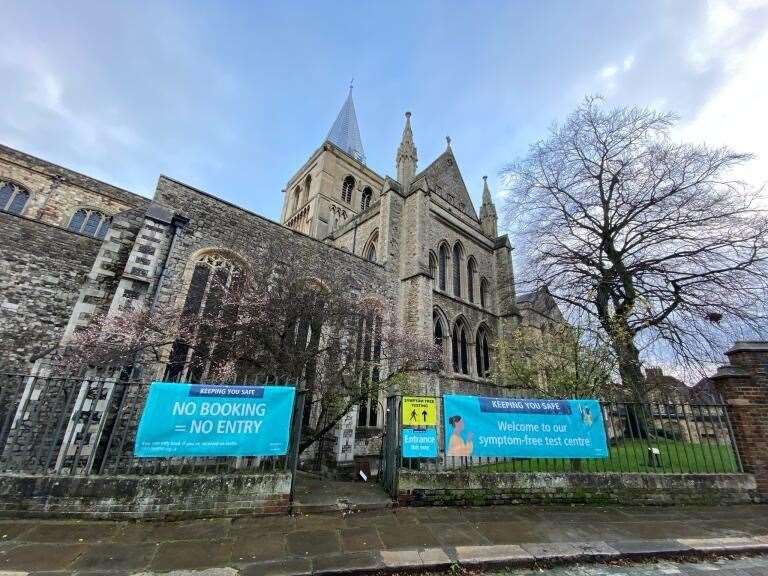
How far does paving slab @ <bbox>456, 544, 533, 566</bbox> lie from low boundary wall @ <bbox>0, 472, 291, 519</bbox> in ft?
9.34

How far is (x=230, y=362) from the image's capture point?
7789 mm

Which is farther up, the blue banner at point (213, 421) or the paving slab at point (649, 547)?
the blue banner at point (213, 421)

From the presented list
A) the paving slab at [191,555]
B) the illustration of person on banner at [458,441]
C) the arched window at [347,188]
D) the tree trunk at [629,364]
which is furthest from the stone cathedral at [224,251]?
the illustration of person on banner at [458,441]

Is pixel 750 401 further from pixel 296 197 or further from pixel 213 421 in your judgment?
pixel 296 197

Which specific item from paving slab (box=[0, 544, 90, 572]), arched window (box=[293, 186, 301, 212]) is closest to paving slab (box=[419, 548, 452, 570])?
paving slab (box=[0, 544, 90, 572])

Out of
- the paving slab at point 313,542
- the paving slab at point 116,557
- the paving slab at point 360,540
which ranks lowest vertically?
the paving slab at point 116,557

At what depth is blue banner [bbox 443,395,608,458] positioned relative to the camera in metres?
6.42

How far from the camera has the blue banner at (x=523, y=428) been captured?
6418 mm

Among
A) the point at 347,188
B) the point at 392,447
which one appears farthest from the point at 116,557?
→ the point at 347,188

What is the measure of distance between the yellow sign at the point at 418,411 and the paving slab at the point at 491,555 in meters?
2.44

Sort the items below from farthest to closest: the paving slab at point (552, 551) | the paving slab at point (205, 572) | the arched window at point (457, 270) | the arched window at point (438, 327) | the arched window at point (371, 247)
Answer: the arched window at point (457, 270) < the arched window at point (371, 247) < the arched window at point (438, 327) < the paving slab at point (552, 551) < the paving slab at point (205, 572)

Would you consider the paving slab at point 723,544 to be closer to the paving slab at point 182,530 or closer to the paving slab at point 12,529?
the paving slab at point 182,530

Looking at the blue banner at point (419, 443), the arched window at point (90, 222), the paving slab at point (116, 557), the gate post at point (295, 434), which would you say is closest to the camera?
the paving slab at point (116, 557)

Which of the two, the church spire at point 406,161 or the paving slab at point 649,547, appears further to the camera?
the church spire at point 406,161
